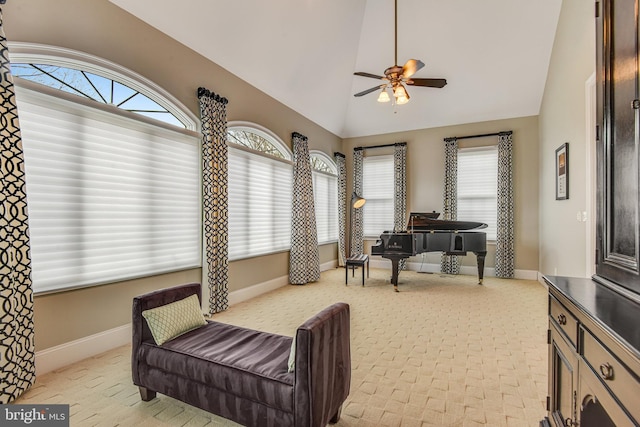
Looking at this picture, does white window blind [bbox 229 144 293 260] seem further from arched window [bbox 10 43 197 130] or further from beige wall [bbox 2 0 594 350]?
arched window [bbox 10 43 197 130]

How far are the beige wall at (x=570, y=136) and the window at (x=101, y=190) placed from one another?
4.87m

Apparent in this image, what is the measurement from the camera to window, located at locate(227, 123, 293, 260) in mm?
4773

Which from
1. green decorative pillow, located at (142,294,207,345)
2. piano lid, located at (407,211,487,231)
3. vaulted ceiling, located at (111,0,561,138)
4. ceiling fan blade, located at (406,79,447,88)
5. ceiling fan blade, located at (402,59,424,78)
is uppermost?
vaulted ceiling, located at (111,0,561,138)

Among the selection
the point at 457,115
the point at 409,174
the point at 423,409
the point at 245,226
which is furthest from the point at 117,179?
the point at 457,115

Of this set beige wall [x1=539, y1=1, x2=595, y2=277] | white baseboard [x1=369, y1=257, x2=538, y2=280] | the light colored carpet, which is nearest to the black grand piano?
the light colored carpet

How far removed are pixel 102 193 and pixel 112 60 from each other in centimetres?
132

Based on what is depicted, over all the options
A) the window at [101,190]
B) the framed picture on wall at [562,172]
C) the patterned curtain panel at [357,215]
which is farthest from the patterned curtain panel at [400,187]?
A: the window at [101,190]

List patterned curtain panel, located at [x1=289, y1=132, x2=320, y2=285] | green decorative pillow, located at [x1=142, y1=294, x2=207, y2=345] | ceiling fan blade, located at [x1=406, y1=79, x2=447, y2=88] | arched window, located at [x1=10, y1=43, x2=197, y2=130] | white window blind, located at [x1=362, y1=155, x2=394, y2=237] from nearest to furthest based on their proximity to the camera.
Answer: green decorative pillow, located at [x1=142, y1=294, x2=207, y2=345], arched window, located at [x1=10, y1=43, x2=197, y2=130], ceiling fan blade, located at [x1=406, y1=79, x2=447, y2=88], patterned curtain panel, located at [x1=289, y1=132, x2=320, y2=285], white window blind, located at [x1=362, y1=155, x2=394, y2=237]

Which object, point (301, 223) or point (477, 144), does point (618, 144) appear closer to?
point (301, 223)

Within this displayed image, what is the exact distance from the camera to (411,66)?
157 inches

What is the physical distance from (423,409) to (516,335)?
202 centimetres

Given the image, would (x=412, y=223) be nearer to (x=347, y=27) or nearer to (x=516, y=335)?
(x=516, y=335)

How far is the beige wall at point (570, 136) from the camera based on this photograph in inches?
151

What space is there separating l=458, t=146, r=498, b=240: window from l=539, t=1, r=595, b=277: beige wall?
3.21ft
